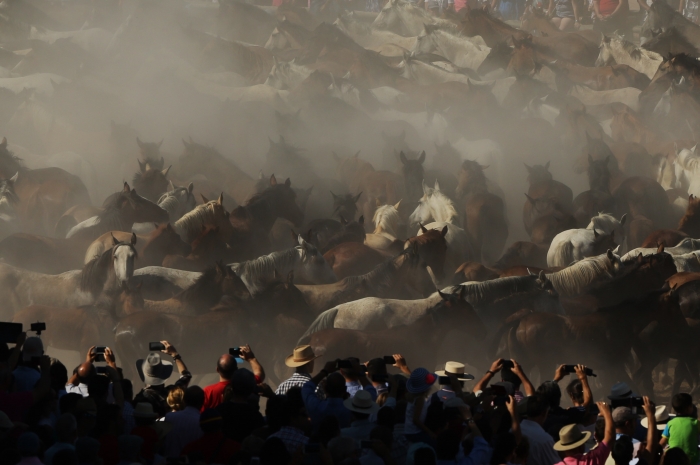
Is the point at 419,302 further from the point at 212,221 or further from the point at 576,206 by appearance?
the point at 576,206

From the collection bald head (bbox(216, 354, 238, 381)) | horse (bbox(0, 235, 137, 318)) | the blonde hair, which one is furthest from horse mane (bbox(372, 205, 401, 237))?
the blonde hair

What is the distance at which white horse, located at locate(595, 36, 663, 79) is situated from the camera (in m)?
29.1

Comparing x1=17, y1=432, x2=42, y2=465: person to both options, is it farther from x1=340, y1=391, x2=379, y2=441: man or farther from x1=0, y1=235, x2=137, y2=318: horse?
x1=0, y1=235, x2=137, y2=318: horse

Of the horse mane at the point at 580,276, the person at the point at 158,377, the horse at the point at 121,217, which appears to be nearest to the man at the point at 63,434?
the person at the point at 158,377

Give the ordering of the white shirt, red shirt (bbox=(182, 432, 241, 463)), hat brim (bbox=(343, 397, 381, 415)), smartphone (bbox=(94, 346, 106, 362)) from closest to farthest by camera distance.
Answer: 1. red shirt (bbox=(182, 432, 241, 463))
2. the white shirt
3. hat brim (bbox=(343, 397, 381, 415))
4. smartphone (bbox=(94, 346, 106, 362))

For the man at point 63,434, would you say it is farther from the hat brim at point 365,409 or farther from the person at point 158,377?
the hat brim at point 365,409

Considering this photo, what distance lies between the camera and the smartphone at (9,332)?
5.88 m

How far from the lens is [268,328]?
11.8 meters

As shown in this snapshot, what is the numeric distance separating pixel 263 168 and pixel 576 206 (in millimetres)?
7754

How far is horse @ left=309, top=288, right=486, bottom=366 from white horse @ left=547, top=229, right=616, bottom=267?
14.5 ft

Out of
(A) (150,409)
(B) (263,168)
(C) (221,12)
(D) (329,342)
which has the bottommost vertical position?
(A) (150,409)

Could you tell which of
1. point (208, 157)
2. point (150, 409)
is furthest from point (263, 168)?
point (150, 409)

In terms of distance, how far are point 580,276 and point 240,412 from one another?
28.7 ft

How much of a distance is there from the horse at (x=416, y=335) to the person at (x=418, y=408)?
4.50 meters
